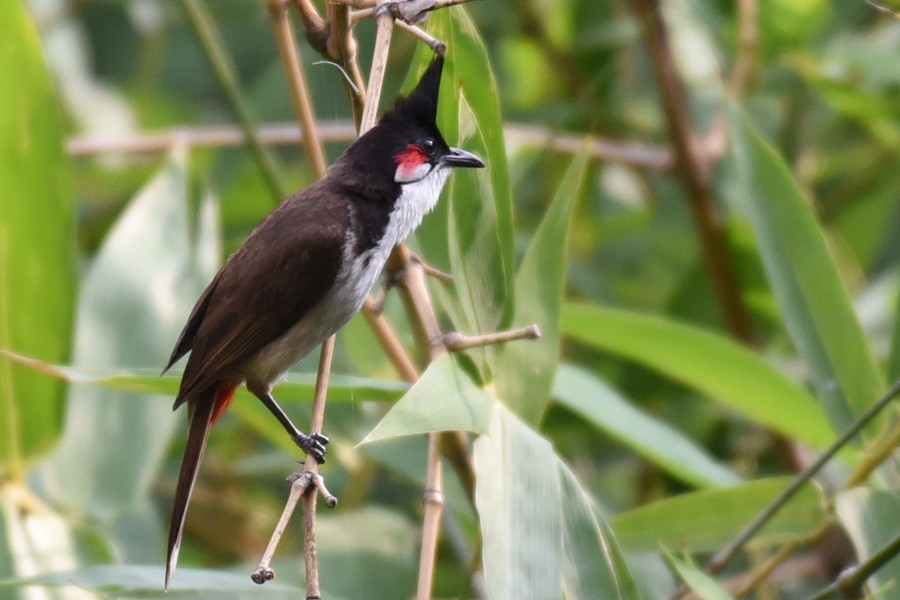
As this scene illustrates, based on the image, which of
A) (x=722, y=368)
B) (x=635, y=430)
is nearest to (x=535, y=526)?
(x=635, y=430)

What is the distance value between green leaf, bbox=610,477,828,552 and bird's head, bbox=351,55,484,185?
58 centimetres

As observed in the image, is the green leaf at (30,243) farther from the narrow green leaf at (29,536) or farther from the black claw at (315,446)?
the black claw at (315,446)

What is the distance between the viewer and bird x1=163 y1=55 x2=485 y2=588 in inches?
72.9

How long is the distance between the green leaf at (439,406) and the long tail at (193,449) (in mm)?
363

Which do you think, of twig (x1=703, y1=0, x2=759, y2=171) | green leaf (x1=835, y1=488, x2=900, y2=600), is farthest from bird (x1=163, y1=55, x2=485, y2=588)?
twig (x1=703, y1=0, x2=759, y2=171)

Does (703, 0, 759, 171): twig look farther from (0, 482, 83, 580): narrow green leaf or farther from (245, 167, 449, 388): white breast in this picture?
(0, 482, 83, 580): narrow green leaf

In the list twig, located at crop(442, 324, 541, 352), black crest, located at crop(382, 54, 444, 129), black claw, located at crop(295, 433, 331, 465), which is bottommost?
black claw, located at crop(295, 433, 331, 465)

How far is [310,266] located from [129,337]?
1.97 ft

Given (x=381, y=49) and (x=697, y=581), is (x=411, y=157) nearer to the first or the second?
(x=381, y=49)

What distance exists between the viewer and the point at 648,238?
3.33 metres

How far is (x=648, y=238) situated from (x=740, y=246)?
0.31 m

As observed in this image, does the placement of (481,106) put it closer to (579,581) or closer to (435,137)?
(435,137)

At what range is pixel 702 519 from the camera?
6.40 ft

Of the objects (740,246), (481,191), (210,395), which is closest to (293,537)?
(210,395)
